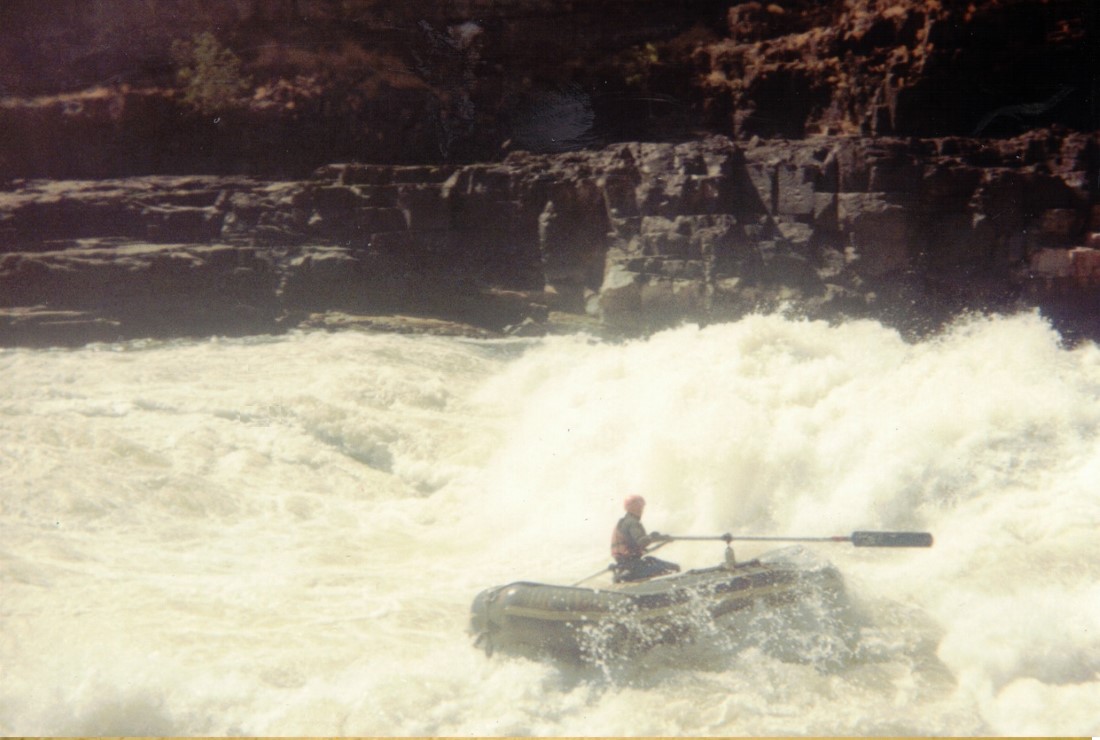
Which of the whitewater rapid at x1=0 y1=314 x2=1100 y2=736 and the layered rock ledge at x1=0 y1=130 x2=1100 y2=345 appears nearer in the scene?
the whitewater rapid at x1=0 y1=314 x2=1100 y2=736

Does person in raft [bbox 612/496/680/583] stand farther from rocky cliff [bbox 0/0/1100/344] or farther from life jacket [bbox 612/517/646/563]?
rocky cliff [bbox 0/0/1100/344]

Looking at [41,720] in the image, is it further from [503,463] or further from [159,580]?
[503,463]

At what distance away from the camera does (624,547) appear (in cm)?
650

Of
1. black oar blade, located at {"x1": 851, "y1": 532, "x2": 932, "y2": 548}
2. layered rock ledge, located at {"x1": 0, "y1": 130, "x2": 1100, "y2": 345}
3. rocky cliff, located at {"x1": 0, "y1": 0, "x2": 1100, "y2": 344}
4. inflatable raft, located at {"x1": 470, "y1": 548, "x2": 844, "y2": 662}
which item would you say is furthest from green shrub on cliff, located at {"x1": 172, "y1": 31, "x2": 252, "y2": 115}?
black oar blade, located at {"x1": 851, "y1": 532, "x2": 932, "y2": 548}

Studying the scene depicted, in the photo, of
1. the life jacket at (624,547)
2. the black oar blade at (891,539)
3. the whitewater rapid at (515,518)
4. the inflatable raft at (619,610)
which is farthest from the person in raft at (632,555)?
the black oar blade at (891,539)

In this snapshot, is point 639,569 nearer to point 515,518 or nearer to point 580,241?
point 515,518

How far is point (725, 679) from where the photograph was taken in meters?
5.89

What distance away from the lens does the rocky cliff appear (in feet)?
42.9

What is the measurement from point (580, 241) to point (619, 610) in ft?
31.6

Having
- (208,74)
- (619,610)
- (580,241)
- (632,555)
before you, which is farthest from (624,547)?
(208,74)

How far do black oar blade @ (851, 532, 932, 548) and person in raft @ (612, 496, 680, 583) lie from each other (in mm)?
1247

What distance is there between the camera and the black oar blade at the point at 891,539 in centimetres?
620

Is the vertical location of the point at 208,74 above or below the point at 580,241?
above

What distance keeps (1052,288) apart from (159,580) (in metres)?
11.4
